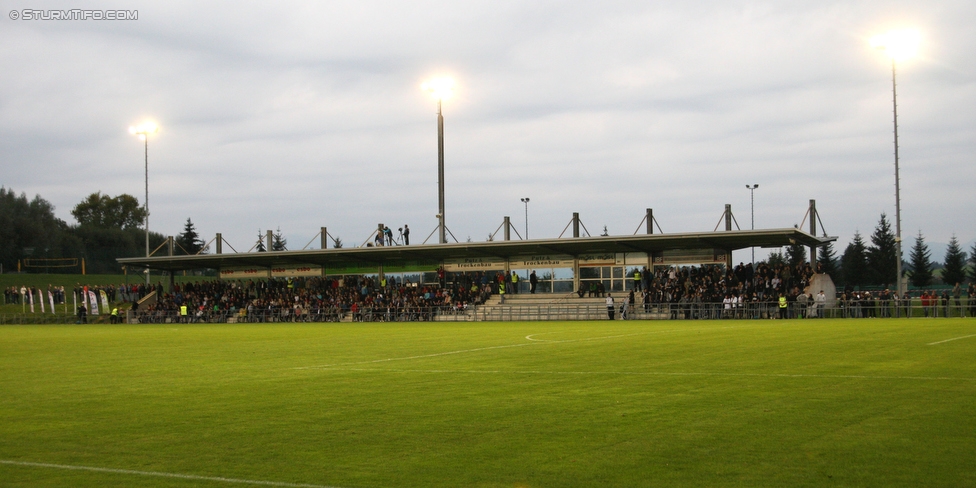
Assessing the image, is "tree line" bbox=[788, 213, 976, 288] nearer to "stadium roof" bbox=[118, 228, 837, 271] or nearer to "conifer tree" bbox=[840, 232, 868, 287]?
"conifer tree" bbox=[840, 232, 868, 287]

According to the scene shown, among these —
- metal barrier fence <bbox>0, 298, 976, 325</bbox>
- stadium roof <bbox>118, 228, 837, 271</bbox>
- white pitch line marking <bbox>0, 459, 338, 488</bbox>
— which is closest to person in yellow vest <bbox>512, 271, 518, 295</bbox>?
stadium roof <bbox>118, 228, 837, 271</bbox>

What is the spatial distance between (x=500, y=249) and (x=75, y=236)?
8316cm

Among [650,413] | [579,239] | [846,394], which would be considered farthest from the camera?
[579,239]

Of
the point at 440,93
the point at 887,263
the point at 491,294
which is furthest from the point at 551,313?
the point at 887,263

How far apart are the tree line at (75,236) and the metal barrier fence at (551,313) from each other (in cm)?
1953

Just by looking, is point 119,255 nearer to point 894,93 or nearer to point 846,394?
point 894,93

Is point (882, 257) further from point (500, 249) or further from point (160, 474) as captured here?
point (160, 474)

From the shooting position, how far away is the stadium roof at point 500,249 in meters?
44.0

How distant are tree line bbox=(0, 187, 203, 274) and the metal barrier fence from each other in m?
19.5

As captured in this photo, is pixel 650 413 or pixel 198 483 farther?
pixel 650 413

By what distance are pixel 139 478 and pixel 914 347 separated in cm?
1483

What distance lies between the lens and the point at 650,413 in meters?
9.29

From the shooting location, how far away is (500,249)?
50.2 meters

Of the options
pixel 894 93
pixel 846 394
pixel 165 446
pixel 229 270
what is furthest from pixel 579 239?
pixel 165 446
